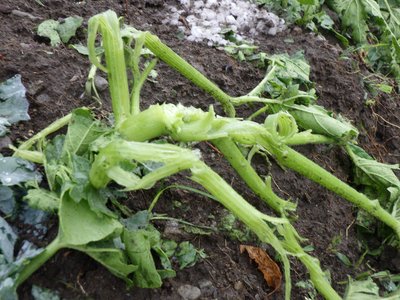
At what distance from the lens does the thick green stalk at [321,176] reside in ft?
8.31

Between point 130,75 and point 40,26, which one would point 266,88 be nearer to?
point 130,75

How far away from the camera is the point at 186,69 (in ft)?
9.41

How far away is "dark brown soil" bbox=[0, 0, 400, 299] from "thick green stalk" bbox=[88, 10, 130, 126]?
1.24 feet

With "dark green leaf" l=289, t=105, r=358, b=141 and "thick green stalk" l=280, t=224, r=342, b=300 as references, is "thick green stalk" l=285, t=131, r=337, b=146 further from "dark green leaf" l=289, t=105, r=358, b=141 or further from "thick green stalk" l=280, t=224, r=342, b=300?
"thick green stalk" l=280, t=224, r=342, b=300

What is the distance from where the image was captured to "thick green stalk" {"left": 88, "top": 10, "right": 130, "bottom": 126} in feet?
7.63

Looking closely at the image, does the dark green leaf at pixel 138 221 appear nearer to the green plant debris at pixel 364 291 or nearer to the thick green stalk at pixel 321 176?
the thick green stalk at pixel 321 176

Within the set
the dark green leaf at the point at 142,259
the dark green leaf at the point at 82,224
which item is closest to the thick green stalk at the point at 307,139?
the dark green leaf at the point at 142,259

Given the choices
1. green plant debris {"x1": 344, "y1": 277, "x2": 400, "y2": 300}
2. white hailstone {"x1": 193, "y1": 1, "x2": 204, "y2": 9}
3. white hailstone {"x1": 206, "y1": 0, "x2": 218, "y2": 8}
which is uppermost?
white hailstone {"x1": 206, "y1": 0, "x2": 218, "y2": 8}

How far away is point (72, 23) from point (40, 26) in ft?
0.56

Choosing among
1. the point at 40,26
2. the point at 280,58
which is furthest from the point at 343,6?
the point at 40,26

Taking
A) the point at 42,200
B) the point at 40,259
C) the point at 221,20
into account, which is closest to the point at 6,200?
the point at 42,200

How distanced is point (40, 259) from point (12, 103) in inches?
31.7

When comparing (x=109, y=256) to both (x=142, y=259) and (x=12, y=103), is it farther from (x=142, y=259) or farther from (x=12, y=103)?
Answer: (x=12, y=103)

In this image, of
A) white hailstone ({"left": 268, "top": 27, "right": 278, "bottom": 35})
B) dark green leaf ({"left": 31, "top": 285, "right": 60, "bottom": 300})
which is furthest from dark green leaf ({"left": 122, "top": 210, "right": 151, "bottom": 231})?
white hailstone ({"left": 268, "top": 27, "right": 278, "bottom": 35})
